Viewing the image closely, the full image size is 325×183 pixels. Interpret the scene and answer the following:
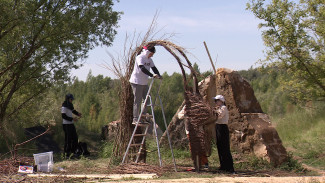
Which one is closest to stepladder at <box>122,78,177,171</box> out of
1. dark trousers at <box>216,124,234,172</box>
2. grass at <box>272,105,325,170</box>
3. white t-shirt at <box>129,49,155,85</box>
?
white t-shirt at <box>129,49,155,85</box>

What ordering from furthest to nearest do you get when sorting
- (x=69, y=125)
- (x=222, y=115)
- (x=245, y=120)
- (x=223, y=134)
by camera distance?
(x=69, y=125), (x=245, y=120), (x=223, y=134), (x=222, y=115)

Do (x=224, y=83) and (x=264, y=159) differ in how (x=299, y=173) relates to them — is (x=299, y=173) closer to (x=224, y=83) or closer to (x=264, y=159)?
(x=264, y=159)

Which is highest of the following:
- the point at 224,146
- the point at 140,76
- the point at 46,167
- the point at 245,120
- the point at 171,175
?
the point at 140,76

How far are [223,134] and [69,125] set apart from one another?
4624mm

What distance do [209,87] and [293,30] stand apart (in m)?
3.69

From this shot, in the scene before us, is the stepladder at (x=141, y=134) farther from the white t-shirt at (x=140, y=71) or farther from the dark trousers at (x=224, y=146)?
Result: the dark trousers at (x=224, y=146)

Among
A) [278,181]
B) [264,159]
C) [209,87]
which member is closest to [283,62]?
[209,87]

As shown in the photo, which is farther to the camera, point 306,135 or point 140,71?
point 306,135

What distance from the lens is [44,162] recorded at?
934 centimetres

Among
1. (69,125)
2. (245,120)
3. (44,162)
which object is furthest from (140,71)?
→ (69,125)

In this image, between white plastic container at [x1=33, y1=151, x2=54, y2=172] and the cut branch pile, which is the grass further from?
the cut branch pile

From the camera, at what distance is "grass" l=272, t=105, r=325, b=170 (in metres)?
11.9

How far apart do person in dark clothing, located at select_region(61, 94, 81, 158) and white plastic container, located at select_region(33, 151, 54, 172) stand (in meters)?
2.23

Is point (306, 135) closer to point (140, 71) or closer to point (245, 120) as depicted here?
point (245, 120)
